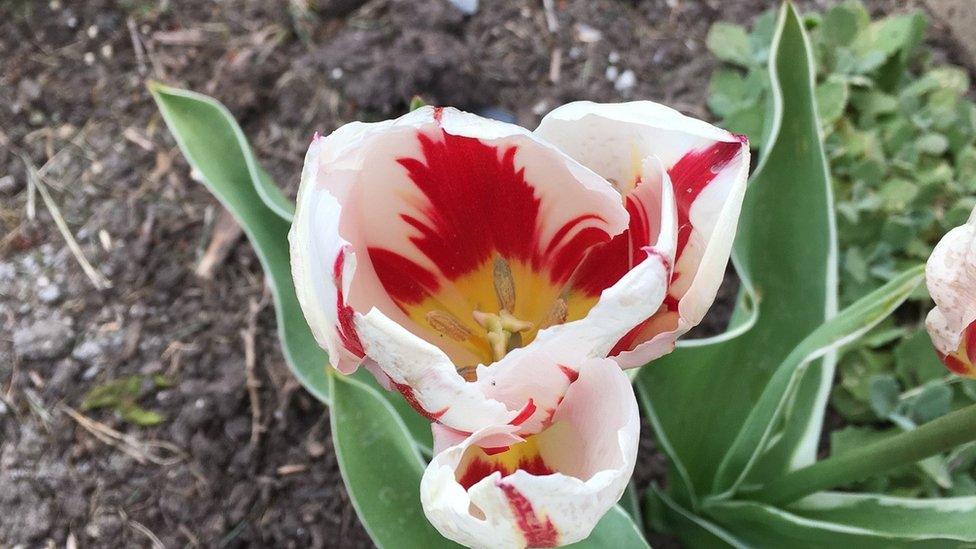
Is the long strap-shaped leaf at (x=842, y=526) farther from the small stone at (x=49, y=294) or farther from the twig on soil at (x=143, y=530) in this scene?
the small stone at (x=49, y=294)

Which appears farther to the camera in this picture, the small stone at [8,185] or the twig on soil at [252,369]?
the small stone at [8,185]

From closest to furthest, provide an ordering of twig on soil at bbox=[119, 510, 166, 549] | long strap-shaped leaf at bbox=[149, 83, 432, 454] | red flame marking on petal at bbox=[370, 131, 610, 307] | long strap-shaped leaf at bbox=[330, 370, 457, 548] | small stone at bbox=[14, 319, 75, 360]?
red flame marking on petal at bbox=[370, 131, 610, 307]
long strap-shaped leaf at bbox=[330, 370, 457, 548]
long strap-shaped leaf at bbox=[149, 83, 432, 454]
twig on soil at bbox=[119, 510, 166, 549]
small stone at bbox=[14, 319, 75, 360]

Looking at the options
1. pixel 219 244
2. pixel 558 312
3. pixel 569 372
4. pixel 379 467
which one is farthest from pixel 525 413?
pixel 219 244

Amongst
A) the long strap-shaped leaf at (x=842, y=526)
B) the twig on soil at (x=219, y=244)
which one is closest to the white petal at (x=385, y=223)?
the long strap-shaped leaf at (x=842, y=526)

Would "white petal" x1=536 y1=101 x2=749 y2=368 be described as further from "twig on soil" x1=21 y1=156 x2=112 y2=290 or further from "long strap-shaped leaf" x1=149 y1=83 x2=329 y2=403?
"twig on soil" x1=21 y1=156 x2=112 y2=290

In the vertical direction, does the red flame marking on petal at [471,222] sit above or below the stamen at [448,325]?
above

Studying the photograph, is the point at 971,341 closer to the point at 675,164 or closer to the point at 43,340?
the point at 675,164

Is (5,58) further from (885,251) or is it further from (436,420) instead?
(885,251)

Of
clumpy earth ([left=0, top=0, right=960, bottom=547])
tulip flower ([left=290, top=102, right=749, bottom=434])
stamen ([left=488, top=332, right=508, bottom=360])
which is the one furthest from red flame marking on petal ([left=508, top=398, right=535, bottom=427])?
clumpy earth ([left=0, top=0, right=960, bottom=547])
